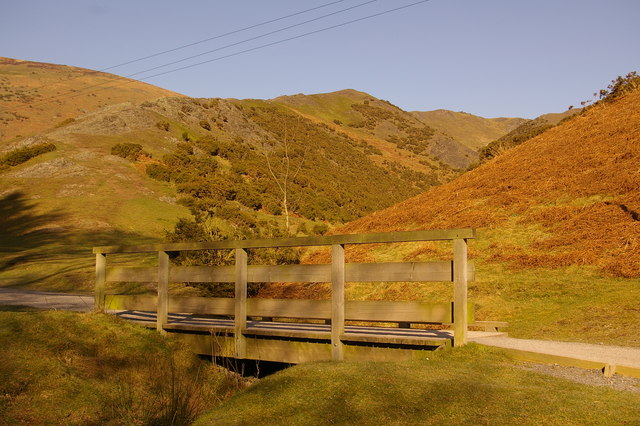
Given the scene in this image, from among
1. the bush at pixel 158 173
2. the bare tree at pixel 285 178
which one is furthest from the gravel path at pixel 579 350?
the bush at pixel 158 173

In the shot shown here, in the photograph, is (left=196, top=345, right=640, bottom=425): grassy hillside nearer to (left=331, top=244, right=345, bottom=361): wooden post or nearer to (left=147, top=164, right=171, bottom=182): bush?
(left=331, top=244, right=345, bottom=361): wooden post

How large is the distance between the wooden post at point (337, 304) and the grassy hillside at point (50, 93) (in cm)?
6913

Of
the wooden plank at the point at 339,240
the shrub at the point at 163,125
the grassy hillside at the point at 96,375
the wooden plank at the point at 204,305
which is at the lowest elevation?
the grassy hillside at the point at 96,375

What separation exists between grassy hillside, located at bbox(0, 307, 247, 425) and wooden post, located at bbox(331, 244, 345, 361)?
1.82m

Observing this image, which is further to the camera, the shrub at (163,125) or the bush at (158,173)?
the shrub at (163,125)

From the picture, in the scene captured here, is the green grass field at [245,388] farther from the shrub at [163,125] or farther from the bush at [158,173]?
the shrub at [163,125]

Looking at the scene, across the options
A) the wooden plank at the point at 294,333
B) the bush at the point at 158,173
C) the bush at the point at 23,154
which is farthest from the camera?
the bush at the point at 158,173

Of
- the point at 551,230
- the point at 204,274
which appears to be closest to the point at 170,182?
the point at 551,230

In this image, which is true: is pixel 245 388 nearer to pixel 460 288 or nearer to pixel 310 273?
pixel 310 273

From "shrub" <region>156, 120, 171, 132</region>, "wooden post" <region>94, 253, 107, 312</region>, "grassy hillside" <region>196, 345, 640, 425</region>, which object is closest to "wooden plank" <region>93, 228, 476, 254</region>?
"wooden post" <region>94, 253, 107, 312</region>

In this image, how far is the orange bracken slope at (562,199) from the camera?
1327 centimetres

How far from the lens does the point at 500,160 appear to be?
69.5 feet

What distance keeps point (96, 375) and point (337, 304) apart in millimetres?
3340

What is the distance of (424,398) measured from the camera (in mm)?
5180
